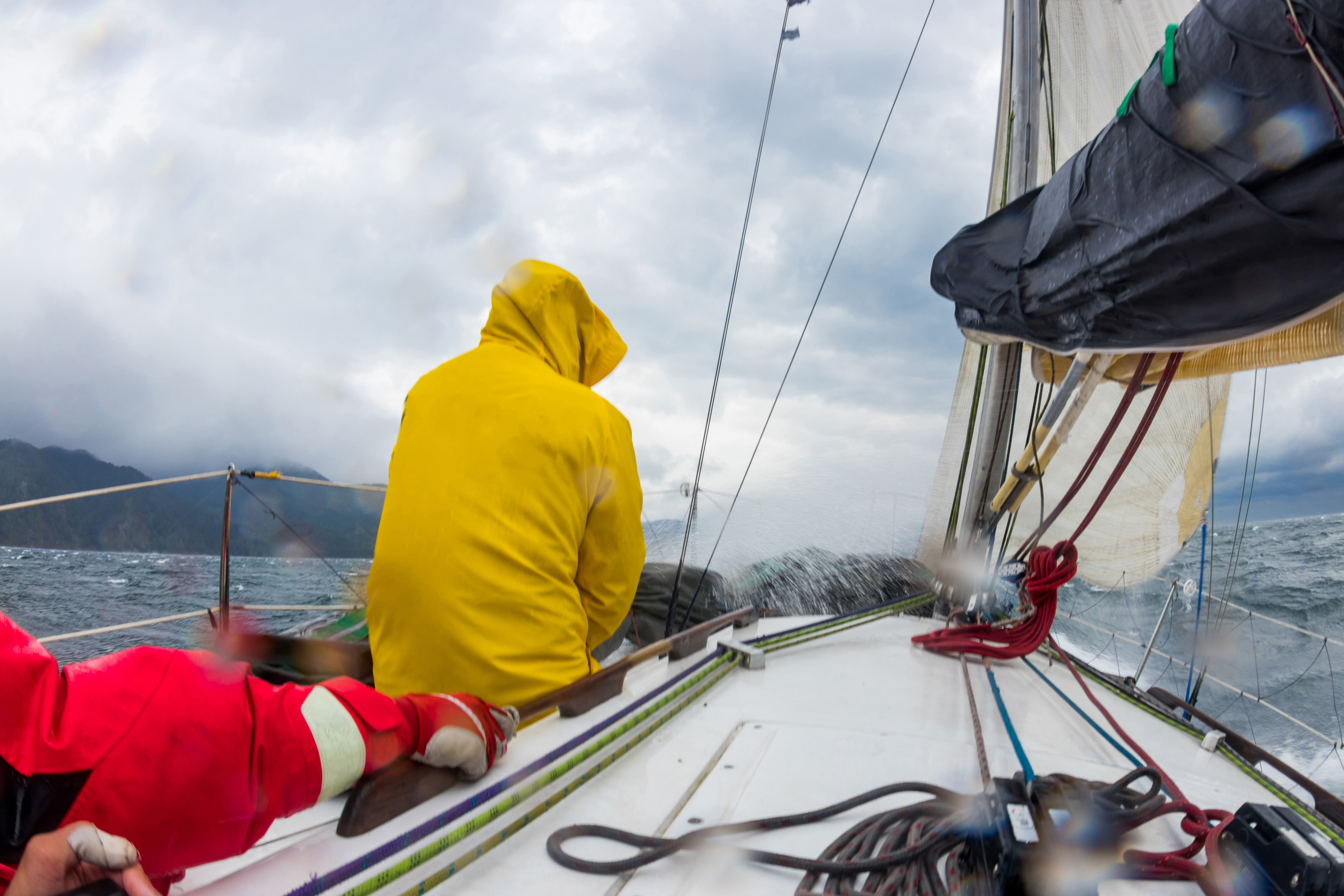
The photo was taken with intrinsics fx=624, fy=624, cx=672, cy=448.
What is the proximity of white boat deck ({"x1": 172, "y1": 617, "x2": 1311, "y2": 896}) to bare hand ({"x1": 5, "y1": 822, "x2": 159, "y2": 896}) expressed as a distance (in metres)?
0.21

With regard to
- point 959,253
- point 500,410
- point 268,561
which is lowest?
point 268,561

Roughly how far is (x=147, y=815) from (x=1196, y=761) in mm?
1853

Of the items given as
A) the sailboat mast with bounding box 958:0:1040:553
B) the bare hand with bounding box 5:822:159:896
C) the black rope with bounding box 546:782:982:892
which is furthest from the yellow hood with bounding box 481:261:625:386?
the sailboat mast with bounding box 958:0:1040:553

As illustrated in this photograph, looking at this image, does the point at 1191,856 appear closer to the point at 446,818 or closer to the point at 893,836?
the point at 893,836

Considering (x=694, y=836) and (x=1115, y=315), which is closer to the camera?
(x=694, y=836)

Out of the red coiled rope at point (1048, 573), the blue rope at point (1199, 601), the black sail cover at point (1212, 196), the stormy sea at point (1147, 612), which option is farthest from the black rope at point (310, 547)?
the blue rope at point (1199, 601)

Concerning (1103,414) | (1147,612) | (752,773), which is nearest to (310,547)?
(752,773)

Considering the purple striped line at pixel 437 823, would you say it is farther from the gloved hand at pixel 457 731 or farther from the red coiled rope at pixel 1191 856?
the red coiled rope at pixel 1191 856

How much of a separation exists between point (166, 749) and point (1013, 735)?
1263 mm

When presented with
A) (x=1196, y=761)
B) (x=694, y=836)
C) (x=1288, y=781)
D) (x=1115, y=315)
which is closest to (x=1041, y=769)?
(x=1196, y=761)

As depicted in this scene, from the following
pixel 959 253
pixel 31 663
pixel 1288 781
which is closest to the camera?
pixel 31 663

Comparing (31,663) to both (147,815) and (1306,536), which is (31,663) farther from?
(1306,536)

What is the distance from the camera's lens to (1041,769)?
121 centimetres

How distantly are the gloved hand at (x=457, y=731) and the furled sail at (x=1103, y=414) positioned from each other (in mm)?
2497
